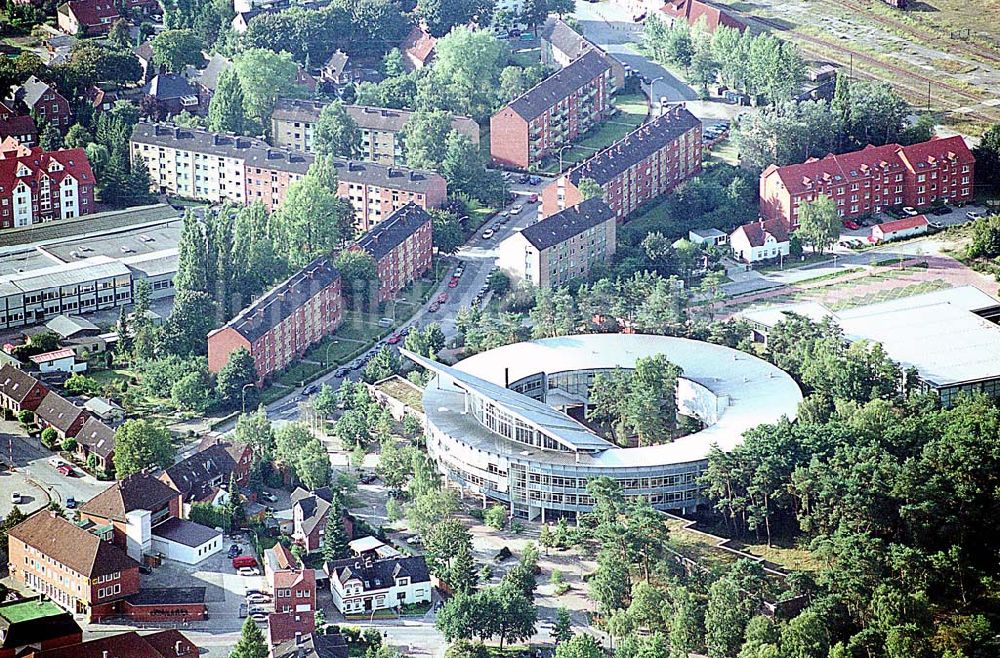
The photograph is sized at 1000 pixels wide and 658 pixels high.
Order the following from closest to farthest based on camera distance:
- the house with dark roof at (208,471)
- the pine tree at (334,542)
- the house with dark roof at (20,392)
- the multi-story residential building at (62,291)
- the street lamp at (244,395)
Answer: the pine tree at (334,542) → the house with dark roof at (208,471) → the house with dark roof at (20,392) → the street lamp at (244,395) → the multi-story residential building at (62,291)

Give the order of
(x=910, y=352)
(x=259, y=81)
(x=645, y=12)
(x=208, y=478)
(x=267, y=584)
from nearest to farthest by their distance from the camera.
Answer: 1. (x=267, y=584)
2. (x=208, y=478)
3. (x=910, y=352)
4. (x=259, y=81)
5. (x=645, y=12)

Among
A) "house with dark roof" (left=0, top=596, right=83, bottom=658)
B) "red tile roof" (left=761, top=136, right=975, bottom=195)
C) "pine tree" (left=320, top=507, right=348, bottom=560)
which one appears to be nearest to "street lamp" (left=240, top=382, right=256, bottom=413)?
"pine tree" (left=320, top=507, right=348, bottom=560)

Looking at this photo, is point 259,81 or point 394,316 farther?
point 259,81

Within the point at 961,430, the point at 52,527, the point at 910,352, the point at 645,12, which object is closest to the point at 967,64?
the point at 645,12

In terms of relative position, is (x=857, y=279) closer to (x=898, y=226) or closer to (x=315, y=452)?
(x=898, y=226)

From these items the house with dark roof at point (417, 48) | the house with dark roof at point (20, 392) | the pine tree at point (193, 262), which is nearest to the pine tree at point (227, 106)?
the house with dark roof at point (417, 48)

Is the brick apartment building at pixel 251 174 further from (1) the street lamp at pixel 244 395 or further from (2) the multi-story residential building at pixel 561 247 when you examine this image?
(1) the street lamp at pixel 244 395

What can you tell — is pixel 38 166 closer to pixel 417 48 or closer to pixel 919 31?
pixel 417 48
